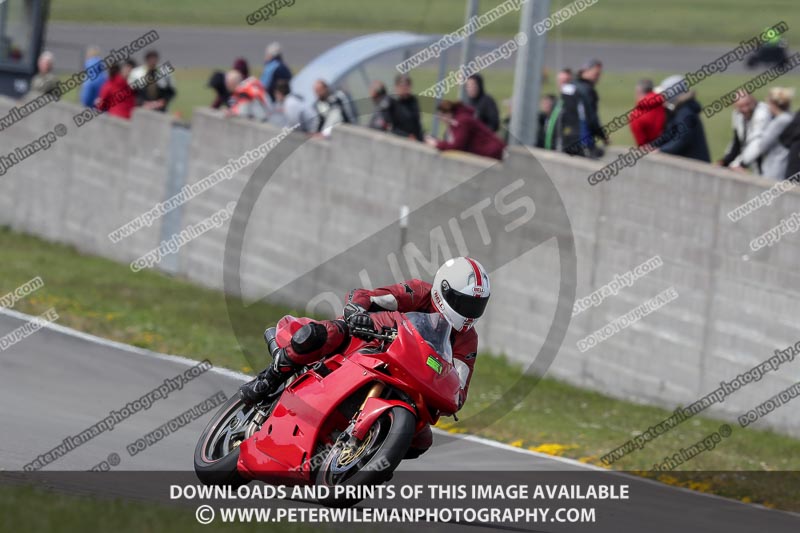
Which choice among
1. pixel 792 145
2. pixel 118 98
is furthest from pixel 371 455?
pixel 118 98

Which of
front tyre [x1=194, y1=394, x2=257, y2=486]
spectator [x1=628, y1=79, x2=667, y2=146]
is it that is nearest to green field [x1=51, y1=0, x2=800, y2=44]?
spectator [x1=628, y1=79, x2=667, y2=146]

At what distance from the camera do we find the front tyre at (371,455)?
24.7ft

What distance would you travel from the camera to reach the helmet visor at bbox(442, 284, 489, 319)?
807cm

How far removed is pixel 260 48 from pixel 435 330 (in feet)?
107

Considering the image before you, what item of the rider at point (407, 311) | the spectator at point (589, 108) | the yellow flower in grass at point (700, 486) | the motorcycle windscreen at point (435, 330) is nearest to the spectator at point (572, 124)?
the spectator at point (589, 108)

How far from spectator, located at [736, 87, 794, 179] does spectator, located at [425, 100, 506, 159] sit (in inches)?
128

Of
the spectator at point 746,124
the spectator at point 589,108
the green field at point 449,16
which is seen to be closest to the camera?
the spectator at point 746,124

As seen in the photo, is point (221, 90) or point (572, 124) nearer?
point (572, 124)

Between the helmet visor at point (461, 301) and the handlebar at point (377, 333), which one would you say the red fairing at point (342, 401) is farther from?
the helmet visor at point (461, 301)

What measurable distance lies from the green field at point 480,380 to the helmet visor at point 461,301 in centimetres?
362

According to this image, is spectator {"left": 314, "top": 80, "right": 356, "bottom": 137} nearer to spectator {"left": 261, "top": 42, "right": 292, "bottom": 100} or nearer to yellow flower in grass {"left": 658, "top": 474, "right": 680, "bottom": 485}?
spectator {"left": 261, "top": 42, "right": 292, "bottom": 100}

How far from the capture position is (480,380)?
14.4 meters

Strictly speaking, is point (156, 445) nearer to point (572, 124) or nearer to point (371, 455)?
point (371, 455)

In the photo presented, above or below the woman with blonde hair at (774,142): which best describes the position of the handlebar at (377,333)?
above
